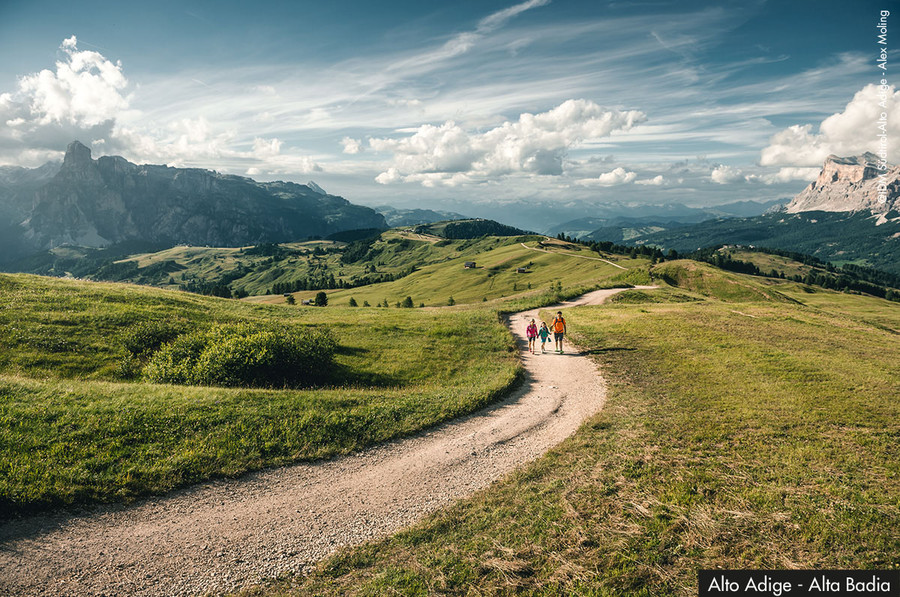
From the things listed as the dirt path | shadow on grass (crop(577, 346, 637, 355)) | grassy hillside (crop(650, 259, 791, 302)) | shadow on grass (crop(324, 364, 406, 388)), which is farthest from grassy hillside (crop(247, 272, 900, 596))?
grassy hillside (crop(650, 259, 791, 302))

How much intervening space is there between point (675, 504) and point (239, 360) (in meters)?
20.9

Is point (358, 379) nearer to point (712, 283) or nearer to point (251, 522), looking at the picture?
point (251, 522)

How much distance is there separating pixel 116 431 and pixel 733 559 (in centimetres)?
1940

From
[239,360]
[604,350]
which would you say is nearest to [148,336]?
[239,360]

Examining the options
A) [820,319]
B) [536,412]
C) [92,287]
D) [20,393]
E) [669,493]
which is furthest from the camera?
[820,319]

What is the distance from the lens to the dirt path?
966 centimetres

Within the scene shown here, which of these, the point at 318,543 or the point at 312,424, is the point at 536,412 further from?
the point at 318,543

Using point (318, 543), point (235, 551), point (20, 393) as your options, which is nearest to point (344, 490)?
point (318, 543)

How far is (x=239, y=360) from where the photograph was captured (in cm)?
2233

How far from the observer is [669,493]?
1287cm

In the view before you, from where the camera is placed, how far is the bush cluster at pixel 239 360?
21484mm

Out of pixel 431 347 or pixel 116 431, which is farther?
pixel 431 347

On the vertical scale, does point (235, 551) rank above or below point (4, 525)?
below

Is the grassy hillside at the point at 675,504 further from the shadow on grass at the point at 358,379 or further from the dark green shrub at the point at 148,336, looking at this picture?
the dark green shrub at the point at 148,336
